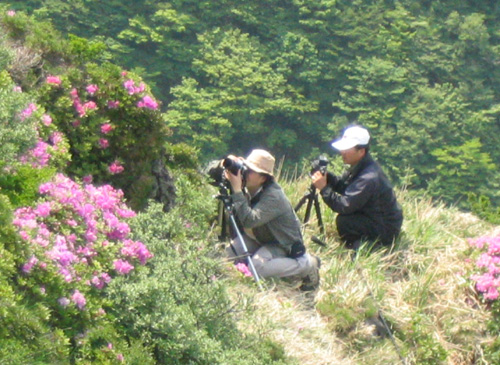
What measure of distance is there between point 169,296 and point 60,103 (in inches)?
63.9

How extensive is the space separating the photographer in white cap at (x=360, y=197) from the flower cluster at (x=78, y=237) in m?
2.28

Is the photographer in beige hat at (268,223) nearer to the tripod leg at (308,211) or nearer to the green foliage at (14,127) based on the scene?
the tripod leg at (308,211)

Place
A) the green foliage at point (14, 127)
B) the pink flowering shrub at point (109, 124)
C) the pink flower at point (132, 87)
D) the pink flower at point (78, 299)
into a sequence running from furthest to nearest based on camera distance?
the pink flower at point (132, 87) → the pink flowering shrub at point (109, 124) → the green foliage at point (14, 127) → the pink flower at point (78, 299)

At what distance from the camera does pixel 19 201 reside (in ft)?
12.1

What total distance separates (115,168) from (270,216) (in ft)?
3.48

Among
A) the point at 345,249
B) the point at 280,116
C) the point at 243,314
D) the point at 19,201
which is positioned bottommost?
the point at 280,116

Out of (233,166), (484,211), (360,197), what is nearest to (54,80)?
(233,166)

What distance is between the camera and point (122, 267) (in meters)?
3.84

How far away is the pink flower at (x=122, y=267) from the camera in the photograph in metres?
3.83

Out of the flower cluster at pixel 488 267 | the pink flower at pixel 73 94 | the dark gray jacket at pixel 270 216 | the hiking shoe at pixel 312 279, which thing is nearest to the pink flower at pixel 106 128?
the pink flower at pixel 73 94

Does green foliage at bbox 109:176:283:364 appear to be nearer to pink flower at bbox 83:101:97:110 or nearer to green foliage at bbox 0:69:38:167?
green foliage at bbox 0:69:38:167

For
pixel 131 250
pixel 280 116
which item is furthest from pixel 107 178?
pixel 280 116

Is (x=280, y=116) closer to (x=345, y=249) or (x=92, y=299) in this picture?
(x=345, y=249)

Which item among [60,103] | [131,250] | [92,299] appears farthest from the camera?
[60,103]
